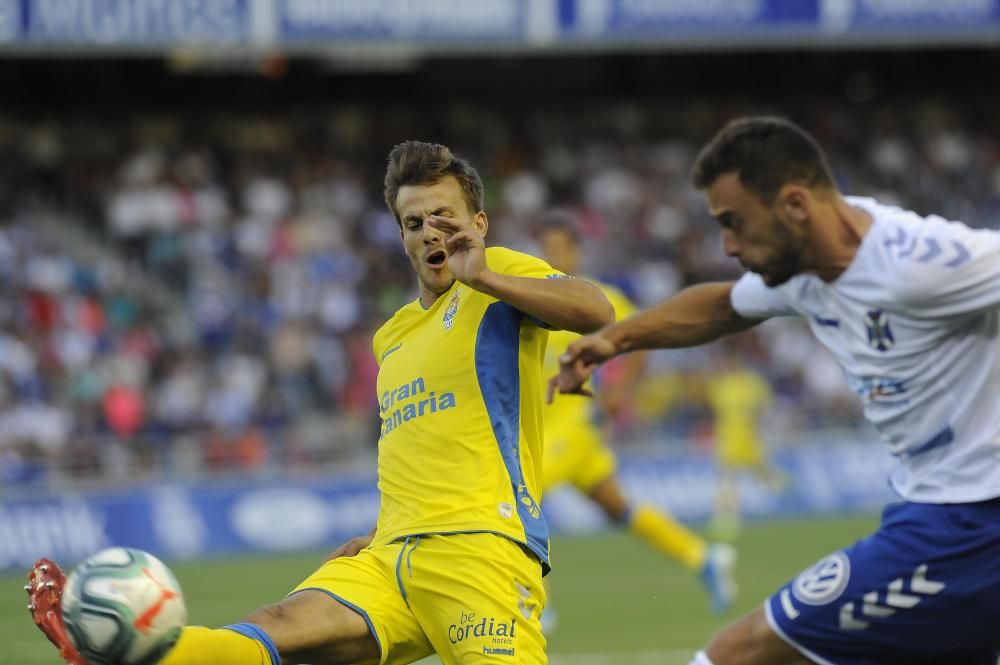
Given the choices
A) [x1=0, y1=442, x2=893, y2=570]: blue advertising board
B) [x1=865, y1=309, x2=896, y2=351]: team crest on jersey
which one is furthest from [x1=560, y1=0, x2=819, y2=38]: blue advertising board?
[x1=865, y1=309, x2=896, y2=351]: team crest on jersey

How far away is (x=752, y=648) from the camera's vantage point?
4879 mm

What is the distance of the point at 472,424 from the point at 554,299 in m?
0.57

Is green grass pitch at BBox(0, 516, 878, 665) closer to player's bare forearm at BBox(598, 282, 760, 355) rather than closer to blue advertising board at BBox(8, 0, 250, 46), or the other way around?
player's bare forearm at BBox(598, 282, 760, 355)

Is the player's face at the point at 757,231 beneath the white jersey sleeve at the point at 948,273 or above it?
above

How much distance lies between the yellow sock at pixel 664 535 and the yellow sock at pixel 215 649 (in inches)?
251

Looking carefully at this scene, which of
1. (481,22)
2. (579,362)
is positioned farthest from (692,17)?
(579,362)

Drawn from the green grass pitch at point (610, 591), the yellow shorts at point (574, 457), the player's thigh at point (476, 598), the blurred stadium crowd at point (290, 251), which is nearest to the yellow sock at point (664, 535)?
the green grass pitch at point (610, 591)

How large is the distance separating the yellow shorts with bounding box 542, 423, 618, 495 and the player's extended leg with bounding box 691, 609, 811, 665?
5.58 meters

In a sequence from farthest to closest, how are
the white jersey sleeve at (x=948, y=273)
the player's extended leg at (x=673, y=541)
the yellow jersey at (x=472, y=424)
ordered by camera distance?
the player's extended leg at (x=673, y=541), the yellow jersey at (x=472, y=424), the white jersey sleeve at (x=948, y=273)

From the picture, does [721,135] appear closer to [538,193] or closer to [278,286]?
[278,286]

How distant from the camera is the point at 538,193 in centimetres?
2477

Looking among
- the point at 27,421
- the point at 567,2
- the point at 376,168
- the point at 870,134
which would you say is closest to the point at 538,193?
the point at 376,168

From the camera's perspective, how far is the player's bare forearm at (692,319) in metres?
5.31

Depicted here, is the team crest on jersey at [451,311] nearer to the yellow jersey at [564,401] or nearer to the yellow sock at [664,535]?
the yellow jersey at [564,401]
